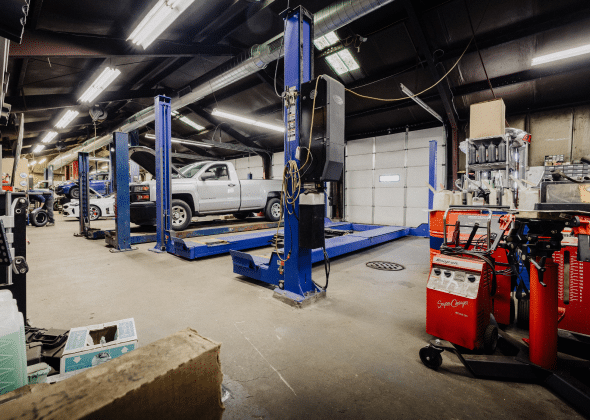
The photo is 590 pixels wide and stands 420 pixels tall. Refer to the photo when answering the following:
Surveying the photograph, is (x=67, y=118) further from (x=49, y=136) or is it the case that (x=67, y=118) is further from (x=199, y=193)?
(x=199, y=193)

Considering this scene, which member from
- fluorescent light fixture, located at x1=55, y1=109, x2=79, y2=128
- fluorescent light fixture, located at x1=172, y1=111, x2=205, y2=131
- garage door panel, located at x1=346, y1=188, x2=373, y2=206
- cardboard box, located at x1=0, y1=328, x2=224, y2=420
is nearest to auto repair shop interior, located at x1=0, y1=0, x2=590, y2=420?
cardboard box, located at x1=0, y1=328, x2=224, y2=420

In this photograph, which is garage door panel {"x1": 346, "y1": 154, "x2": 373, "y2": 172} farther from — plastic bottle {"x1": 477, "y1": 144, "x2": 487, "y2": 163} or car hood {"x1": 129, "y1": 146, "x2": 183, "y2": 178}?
car hood {"x1": 129, "y1": 146, "x2": 183, "y2": 178}

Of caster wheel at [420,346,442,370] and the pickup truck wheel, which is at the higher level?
the pickup truck wheel

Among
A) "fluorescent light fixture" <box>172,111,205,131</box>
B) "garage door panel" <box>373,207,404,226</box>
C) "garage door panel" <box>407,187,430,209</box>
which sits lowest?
"garage door panel" <box>373,207,404,226</box>

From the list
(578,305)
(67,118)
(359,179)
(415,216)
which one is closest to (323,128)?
A: (578,305)

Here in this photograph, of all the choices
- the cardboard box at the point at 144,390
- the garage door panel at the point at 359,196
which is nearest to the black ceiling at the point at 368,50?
the garage door panel at the point at 359,196

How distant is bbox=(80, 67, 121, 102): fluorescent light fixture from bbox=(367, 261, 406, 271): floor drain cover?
288 inches

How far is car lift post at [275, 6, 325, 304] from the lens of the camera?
301cm

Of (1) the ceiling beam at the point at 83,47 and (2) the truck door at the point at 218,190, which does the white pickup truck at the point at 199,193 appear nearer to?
(2) the truck door at the point at 218,190

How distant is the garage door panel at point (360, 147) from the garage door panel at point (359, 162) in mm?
162

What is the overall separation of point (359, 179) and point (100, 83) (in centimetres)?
913

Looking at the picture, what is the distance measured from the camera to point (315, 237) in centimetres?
289

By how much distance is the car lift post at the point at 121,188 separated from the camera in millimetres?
5379

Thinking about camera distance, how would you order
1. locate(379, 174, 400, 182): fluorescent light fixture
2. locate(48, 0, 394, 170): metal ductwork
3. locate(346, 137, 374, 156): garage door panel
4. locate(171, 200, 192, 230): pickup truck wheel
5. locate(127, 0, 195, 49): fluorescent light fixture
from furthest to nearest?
locate(346, 137, 374, 156): garage door panel → locate(379, 174, 400, 182): fluorescent light fixture → locate(171, 200, 192, 230): pickup truck wheel → locate(48, 0, 394, 170): metal ductwork → locate(127, 0, 195, 49): fluorescent light fixture
